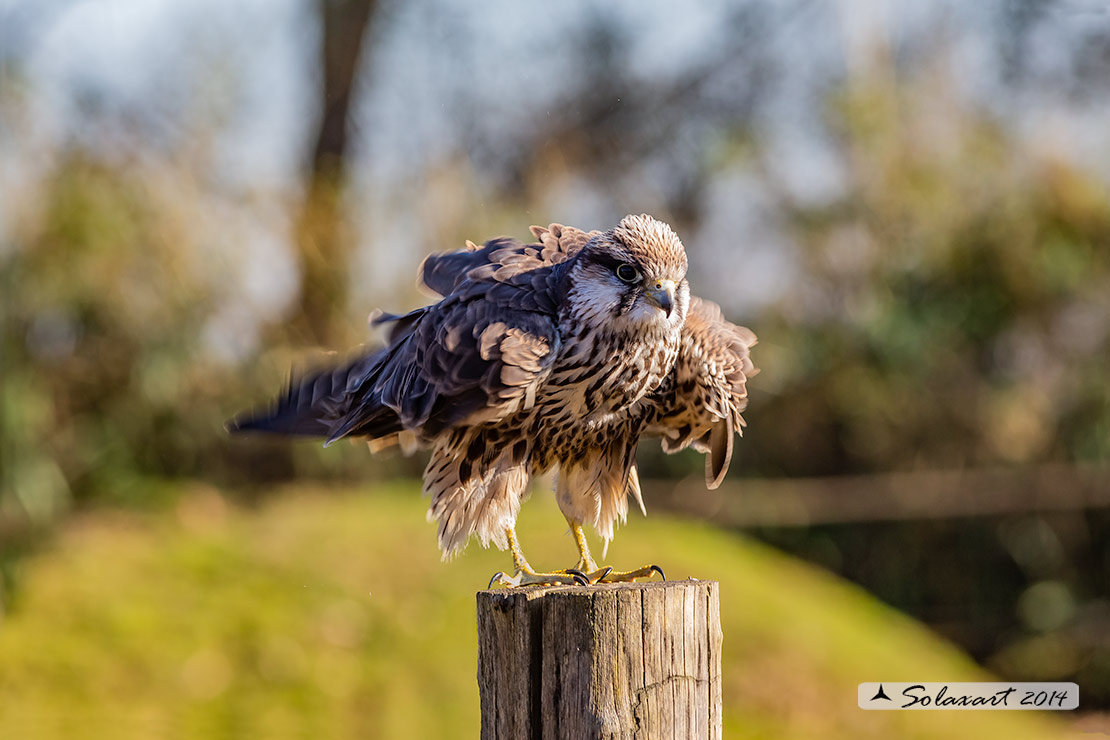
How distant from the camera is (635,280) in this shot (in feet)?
8.37

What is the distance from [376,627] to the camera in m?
5.65

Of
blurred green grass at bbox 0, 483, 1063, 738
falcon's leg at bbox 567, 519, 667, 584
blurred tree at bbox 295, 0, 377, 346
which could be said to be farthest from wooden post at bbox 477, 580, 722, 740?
blurred tree at bbox 295, 0, 377, 346

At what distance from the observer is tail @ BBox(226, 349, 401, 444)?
290cm

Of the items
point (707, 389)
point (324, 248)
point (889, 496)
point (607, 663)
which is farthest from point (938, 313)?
point (607, 663)

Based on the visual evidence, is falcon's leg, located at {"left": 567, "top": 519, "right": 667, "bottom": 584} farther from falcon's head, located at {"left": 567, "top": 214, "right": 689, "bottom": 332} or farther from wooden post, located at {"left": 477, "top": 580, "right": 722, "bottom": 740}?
falcon's head, located at {"left": 567, "top": 214, "right": 689, "bottom": 332}

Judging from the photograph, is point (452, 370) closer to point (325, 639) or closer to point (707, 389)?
point (707, 389)

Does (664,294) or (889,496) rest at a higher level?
(889,496)

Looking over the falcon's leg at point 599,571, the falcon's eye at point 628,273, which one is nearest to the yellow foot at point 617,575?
the falcon's leg at point 599,571

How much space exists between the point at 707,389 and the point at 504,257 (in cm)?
65

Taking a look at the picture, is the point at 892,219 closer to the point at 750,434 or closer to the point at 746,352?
the point at 750,434

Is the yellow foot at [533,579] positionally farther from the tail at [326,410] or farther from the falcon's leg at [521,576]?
the tail at [326,410]

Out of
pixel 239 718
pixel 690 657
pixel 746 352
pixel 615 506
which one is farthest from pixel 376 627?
pixel 690 657

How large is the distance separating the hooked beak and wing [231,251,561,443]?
275 millimetres

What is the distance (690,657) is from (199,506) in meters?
5.98
